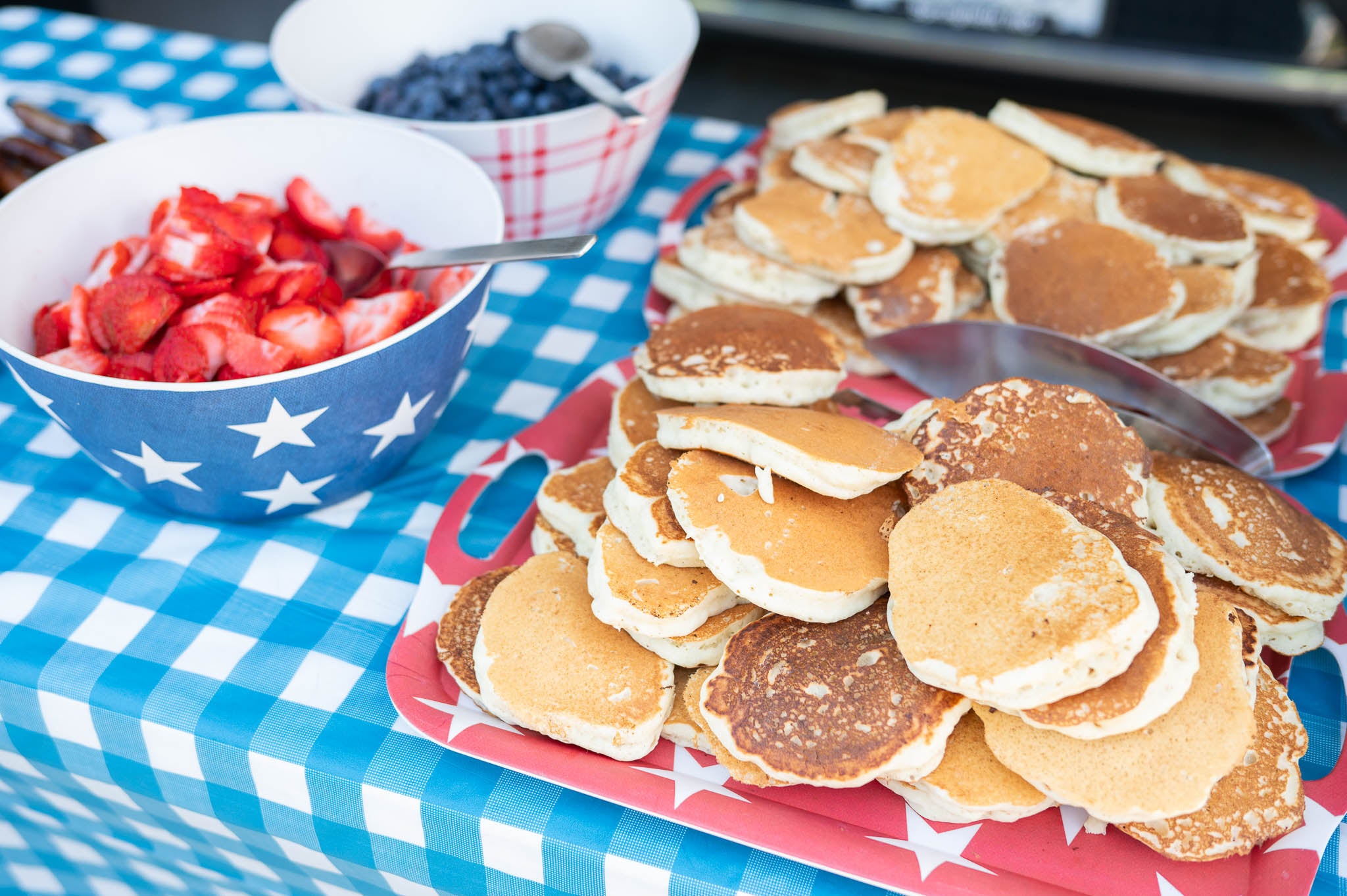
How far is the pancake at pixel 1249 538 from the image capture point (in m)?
1.11

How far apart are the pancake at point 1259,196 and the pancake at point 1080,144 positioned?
0.06 m

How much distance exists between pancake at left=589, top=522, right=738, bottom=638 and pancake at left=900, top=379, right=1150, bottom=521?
0.87ft

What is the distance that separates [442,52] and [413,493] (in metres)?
1.10

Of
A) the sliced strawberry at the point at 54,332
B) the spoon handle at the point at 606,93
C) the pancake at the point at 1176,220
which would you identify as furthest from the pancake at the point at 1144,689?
the sliced strawberry at the point at 54,332

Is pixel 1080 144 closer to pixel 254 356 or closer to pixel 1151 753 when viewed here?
pixel 1151 753

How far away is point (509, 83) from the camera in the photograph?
1.82m

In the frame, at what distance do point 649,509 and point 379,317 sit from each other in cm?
49

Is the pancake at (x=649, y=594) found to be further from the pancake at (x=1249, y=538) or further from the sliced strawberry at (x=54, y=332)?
the sliced strawberry at (x=54, y=332)

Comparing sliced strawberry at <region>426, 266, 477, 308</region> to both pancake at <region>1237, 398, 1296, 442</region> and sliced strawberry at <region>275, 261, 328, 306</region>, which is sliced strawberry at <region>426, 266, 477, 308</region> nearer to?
sliced strawberry at <region>275, 261, 328, 306</region>

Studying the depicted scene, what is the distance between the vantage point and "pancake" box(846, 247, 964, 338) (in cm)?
153

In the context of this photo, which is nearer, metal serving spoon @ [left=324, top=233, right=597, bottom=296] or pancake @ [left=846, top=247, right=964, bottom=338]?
metal serving spoon @ [left=324, top=233, right=597, bottom=296]

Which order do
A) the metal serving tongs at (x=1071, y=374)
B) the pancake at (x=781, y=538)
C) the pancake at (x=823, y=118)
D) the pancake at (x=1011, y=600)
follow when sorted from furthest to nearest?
1. the pancake at (x=823, y=118)
2. the metal serving tongs at (x=1071, y=374)
3. the pancake at (x=781, y=538)
4. the pancake at (x=1011, y=600)

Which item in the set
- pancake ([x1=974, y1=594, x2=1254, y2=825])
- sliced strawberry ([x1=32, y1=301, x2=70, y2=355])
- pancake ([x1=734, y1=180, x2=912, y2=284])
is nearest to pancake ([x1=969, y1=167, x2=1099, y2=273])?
pancake ([x1=734, y1=180, x2=912, y2=284])

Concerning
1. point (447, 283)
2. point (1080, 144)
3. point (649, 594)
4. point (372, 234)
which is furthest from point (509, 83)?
point (649, 594)
